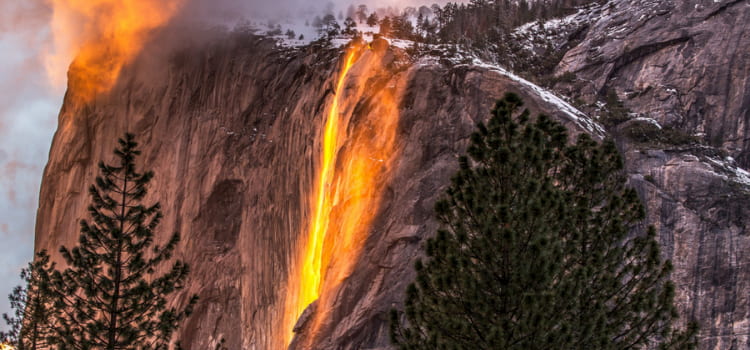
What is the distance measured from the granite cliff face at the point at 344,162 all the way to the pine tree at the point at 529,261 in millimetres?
13603

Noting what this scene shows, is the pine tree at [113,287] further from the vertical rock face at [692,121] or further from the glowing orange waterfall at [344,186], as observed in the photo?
the vertical rock face at [692,121]

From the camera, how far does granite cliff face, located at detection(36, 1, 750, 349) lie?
3409 cm

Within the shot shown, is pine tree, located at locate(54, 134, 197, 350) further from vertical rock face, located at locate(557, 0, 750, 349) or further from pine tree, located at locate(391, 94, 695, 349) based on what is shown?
vertical rock face, located at locate(557, 0, 750, 349)

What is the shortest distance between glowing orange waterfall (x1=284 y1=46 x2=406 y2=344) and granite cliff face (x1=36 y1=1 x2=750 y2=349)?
23 cm

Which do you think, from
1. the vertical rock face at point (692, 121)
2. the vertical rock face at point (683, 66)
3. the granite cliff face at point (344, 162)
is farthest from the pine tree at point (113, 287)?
the vertical rock face at point (683, 66)

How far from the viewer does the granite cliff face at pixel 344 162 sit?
34.1m

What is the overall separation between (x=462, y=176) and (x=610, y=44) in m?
30.3

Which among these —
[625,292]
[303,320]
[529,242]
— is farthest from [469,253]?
[303,320]

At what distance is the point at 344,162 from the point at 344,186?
138 centimetres

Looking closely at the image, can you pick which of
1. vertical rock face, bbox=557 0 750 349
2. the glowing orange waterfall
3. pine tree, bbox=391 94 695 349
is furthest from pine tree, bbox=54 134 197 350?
vertical rock face, bbox=557 0 750 349

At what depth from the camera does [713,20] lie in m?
43.9

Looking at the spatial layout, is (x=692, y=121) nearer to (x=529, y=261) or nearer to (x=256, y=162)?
(x=256, y=162)

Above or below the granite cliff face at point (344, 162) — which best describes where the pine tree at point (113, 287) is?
below

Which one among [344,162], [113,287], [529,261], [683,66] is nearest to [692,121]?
[683,66]
